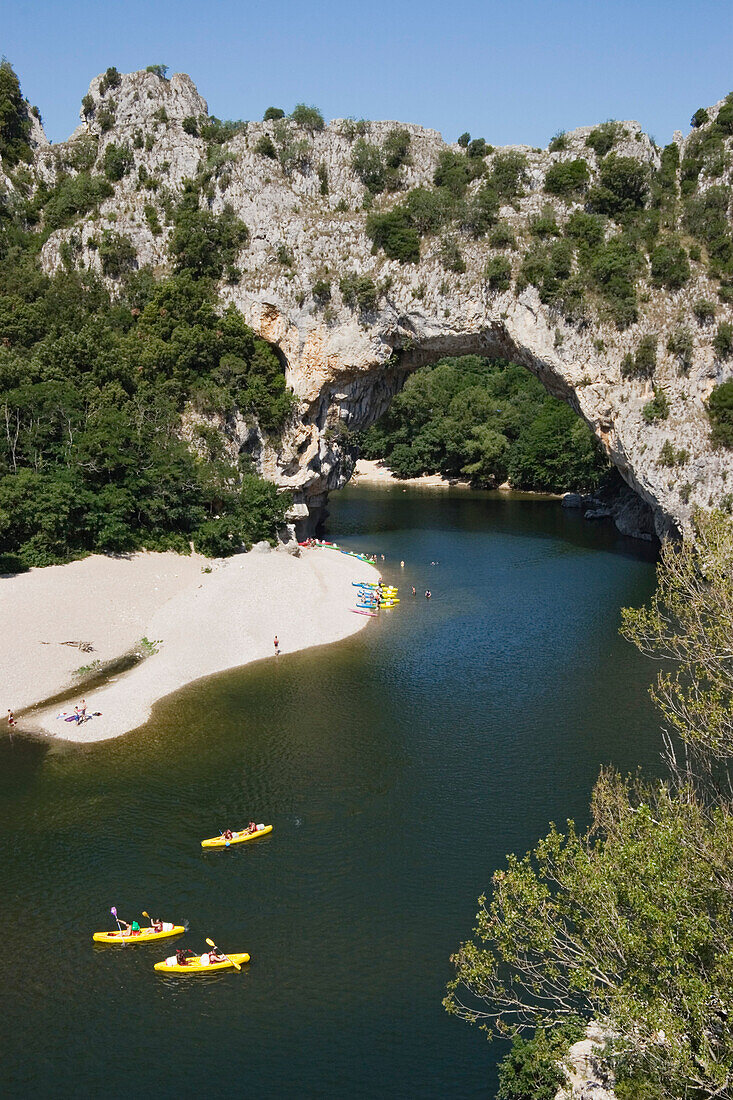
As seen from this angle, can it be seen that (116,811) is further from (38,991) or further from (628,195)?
(628,195)

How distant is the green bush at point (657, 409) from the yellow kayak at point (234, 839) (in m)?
43.4

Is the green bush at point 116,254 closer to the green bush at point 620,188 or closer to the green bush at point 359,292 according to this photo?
the green bush at point 359,292

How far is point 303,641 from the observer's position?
47.3 metres

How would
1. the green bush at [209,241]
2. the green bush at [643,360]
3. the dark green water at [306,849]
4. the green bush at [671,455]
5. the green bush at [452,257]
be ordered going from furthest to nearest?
the green bush at [209,241] → the green bush at [452,257] → the green bush at [643,360] → the green bush at [671,455] → the dark green water at [306,849]

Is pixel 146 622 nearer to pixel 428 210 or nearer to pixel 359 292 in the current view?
pixel 359 292

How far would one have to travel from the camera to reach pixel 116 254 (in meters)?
68.6

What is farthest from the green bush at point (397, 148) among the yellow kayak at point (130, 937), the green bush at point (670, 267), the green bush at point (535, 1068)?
the green bush at point (535, 1068)

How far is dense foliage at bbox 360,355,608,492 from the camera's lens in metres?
96.7

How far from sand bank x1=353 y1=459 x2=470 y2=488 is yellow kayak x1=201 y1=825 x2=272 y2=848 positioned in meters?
79.4

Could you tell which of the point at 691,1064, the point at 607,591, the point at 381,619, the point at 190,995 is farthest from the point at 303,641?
the point at 691,1064

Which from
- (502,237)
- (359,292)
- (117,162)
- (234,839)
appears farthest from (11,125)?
(234,839)

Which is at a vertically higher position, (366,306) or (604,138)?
(604,138)

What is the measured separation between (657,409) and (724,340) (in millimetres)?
6544

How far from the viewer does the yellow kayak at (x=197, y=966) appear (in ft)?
72.0
